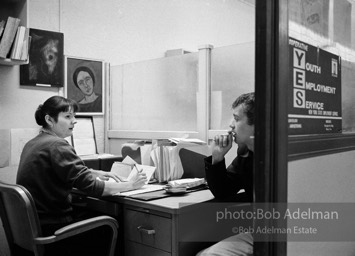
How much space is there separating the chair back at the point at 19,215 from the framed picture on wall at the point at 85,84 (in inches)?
51.4

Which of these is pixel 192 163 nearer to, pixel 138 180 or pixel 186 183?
pixel 186 183

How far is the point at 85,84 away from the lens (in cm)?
292

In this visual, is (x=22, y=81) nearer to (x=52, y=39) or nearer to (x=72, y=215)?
(x=52, y=39)

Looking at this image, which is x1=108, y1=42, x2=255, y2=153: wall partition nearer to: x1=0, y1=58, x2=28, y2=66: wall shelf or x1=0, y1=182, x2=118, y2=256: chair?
x1=0, y1=58, x2=28, y2=66: wall shelf

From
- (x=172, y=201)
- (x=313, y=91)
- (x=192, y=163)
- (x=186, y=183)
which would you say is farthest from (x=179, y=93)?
(x=313, y=91)

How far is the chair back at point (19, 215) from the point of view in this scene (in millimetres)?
1464

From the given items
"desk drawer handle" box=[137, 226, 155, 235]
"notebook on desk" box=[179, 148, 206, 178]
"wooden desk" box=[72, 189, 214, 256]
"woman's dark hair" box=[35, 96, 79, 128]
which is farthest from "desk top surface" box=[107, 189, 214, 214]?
"woman's dark hair" box=[35, 96, 79, 128]

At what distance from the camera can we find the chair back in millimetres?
1464

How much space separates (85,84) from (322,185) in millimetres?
2095

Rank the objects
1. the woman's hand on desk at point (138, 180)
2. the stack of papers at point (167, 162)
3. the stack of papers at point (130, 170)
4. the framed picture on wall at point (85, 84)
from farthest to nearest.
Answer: the framed picture on wall at point (85, 84), the stack of papers at point (167, 162), the stack of papers at point (130, 170), the woman's hand on desk at point (138, 180)

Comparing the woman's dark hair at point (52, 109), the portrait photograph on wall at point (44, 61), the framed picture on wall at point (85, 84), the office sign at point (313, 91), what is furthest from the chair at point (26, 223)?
the framed picture on wall at point (85, 84)

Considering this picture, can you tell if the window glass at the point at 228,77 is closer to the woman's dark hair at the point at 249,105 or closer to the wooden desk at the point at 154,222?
the woman's dark hair at the point at 249,105

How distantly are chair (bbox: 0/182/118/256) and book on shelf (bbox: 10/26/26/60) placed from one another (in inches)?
38.1

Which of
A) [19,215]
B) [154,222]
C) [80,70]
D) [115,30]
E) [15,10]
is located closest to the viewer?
[19,215]
